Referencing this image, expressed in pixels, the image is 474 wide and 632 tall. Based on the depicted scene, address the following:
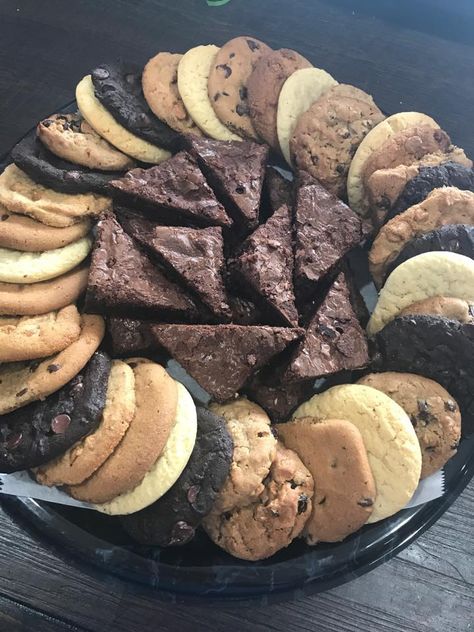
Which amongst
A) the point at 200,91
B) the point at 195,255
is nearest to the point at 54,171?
the point at 195,255

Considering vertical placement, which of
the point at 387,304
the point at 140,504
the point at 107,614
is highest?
the point at 387,304

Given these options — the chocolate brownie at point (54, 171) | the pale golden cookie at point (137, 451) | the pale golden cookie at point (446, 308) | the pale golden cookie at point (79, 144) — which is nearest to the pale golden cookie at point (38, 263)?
the chocolate brownie at point (54, 171)

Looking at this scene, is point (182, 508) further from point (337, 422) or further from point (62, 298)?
point (62, 298)

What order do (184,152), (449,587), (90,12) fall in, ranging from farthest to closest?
(90,12)
(184,152)
(449,587)

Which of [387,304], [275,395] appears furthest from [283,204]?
[275,395]

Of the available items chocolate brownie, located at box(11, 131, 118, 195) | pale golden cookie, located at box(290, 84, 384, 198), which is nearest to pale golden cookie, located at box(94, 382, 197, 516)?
chocolate brownie, located at box(11, 131, 118, 195)

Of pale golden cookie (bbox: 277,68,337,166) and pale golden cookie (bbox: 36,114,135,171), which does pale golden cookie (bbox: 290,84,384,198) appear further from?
pale golden cookie (bbox: 36,114,135,171)

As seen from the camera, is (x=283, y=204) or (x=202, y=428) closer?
(x=202, y=428)
